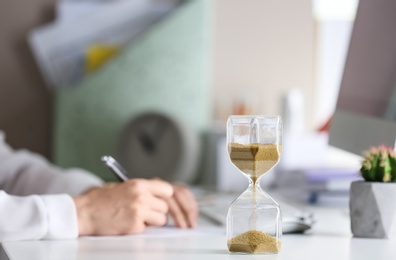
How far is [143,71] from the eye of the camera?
3293 millimetres

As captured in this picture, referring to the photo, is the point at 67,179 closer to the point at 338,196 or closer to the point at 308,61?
the point at 338,196

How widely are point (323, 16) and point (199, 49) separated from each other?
69cm

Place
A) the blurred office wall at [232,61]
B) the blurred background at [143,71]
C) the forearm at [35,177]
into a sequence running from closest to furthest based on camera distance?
the forearm at [35,177]
the blurred background at [143,71]
the blurred office wall at [232,61]

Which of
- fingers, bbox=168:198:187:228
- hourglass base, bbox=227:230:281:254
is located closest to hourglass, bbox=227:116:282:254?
hourglass base, bbox=227:230:281:254

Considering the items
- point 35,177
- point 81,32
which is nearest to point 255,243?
point 35,177

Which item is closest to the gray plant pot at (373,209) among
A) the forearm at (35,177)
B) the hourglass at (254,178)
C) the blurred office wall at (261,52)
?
the hourglass at (254,178)

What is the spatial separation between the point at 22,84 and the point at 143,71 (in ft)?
1.57

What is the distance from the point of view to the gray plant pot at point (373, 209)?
4.44ft

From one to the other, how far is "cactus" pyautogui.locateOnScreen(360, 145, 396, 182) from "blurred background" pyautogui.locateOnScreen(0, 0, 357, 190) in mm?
1690

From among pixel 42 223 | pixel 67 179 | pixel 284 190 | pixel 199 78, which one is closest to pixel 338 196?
pixel 284 190

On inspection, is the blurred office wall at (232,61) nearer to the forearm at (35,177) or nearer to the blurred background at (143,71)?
the blurred background at (143,71)

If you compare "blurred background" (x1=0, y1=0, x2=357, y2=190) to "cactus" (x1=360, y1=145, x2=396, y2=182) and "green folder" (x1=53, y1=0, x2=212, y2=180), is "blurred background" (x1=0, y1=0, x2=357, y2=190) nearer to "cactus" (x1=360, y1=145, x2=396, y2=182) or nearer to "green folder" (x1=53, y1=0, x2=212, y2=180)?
"green folder" (x1=53, y1=0, x2=212, y2=180)

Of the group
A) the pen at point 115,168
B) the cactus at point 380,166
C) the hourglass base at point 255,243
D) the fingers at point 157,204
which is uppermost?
the cactus at point 380,166

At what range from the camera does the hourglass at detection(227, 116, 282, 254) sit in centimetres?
118
